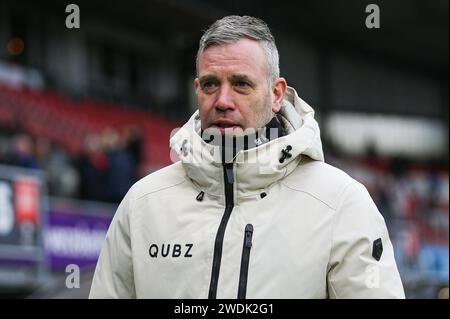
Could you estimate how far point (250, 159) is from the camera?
118 inches

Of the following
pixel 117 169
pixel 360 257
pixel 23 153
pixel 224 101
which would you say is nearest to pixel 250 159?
pixel 224 101

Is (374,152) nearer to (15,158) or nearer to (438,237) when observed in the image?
(438,237)

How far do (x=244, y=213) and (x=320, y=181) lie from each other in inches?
10.4

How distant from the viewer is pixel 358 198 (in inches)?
117

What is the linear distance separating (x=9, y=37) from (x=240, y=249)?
50.0 ft

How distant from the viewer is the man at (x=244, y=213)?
2871mm

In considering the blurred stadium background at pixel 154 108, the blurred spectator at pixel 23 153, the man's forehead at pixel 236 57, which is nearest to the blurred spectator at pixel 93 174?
the blurred stadium background at pixel 154 108

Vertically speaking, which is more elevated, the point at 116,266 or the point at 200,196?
the point at 200,196

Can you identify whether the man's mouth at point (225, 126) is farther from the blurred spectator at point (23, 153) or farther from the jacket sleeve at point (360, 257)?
the blurred spectator at point (23, 153)

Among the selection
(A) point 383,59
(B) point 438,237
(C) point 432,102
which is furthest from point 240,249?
(C) point 432,102

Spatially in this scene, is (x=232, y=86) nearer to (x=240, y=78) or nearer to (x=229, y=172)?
(x=240, y=78)

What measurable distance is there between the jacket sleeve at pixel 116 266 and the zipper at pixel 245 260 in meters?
0.41

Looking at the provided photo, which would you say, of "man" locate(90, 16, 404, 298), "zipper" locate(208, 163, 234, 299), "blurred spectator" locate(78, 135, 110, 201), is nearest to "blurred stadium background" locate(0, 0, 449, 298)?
"blurred spectator" locate(78, 135, 110, 201)

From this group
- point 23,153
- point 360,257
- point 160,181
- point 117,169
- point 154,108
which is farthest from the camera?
point 154,108
